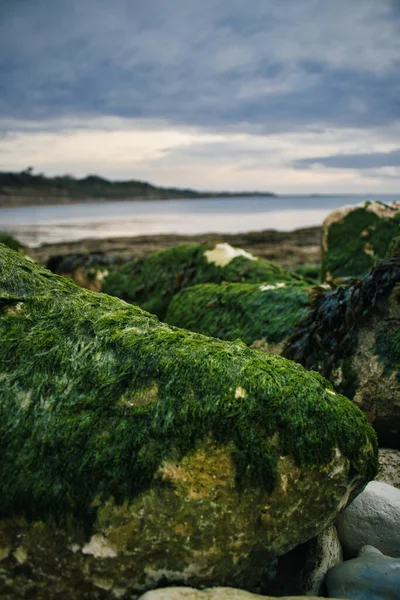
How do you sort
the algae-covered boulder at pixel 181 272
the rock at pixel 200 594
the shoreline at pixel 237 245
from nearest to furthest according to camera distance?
the rock at pixel 200 594 < the algae-covered boulder at pixel 181 272 < the shoreline at pixel 237 245

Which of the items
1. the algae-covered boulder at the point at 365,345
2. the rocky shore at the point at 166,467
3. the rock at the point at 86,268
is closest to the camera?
the rocky shore at the point at 166,467

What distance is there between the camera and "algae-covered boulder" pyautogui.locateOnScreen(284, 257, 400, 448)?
4.12 m

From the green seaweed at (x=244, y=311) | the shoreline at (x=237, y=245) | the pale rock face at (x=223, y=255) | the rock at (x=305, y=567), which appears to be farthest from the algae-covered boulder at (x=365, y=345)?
the shoreline at (x=237, y=245)

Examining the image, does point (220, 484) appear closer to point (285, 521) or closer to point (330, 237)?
point (285, 521)

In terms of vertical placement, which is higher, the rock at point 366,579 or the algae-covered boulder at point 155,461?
the algae-covered boulder at point 155,461

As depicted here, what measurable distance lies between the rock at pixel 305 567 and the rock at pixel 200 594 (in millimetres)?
376

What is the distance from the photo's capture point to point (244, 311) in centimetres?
564

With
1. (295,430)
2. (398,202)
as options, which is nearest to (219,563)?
(295,430)

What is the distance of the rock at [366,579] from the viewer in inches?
101

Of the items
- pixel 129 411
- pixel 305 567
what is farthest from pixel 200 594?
pixel 129 411

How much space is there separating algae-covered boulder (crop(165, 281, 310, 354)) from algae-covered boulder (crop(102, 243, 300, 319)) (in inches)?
35.2

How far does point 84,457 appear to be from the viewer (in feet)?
8.66

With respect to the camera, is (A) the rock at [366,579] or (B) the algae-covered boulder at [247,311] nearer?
(A) the rock at [366,579]

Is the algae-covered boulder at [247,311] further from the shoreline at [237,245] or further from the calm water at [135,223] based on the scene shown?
the calm water at [135,223]
